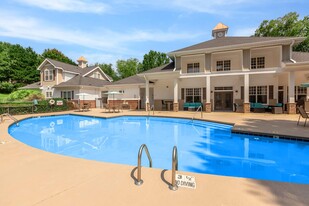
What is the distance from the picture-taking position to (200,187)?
9.24 feet

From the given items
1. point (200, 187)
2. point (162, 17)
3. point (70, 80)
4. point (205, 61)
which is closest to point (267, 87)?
point (205, 61)

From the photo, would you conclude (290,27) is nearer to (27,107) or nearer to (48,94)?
(27,107)

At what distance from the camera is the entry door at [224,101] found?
18.8m

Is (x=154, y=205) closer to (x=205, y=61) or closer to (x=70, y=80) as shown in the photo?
(x=205, y=61)

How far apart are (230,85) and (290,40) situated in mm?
6154

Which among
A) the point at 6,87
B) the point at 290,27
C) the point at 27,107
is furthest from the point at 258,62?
the point at 6,87

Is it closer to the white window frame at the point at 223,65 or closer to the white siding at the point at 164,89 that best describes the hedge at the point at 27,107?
the white siding at the point at 164,89

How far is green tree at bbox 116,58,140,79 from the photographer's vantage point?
168ft

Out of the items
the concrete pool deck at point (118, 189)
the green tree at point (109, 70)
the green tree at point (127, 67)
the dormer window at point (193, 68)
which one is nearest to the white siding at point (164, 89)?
the dormer window at point (193, 68)

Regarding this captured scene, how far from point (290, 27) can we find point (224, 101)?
19986mm

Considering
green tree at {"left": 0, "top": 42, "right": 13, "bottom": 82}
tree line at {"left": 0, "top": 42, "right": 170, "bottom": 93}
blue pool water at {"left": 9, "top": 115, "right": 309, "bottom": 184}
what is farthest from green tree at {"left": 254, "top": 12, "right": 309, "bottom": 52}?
green tree at {"left": 0, "top": 42, "right": 13, "bottom": 82}

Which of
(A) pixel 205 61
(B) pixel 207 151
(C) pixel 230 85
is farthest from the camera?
(C) pixel 230 85

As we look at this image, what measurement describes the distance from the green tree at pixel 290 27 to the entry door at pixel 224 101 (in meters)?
17.8

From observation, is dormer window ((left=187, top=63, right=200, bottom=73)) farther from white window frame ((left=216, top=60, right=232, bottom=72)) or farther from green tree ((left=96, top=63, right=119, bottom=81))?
green tree ((left=96, top=63, right=119, bottom=81))
